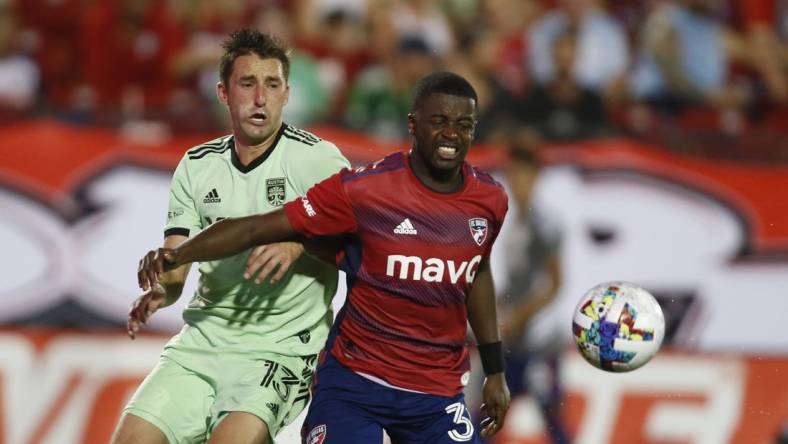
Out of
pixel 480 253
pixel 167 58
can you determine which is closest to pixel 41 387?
pixel 167 58

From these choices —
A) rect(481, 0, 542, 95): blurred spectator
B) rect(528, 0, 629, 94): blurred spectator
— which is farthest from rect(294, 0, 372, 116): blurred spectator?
rect(528, 0, 629, 94): blurred spectator

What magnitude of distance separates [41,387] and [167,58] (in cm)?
290

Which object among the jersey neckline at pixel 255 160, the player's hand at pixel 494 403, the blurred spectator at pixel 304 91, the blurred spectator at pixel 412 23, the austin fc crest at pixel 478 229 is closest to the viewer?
the austin fc crest at pixel 478 229

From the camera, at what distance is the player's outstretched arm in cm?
453

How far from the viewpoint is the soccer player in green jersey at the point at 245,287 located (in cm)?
489

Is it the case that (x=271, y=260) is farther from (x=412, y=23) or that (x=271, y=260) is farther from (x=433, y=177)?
(x=412, y=23)

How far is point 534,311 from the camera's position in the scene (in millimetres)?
8062

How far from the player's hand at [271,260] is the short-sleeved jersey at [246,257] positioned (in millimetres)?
334

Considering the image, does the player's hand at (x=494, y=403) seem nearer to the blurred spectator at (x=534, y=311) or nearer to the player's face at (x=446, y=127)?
the player's face at (x=446, y=127)

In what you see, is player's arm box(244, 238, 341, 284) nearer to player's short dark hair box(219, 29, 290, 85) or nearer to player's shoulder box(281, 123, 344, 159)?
player's shoulder box(281, 123, 344, 159)

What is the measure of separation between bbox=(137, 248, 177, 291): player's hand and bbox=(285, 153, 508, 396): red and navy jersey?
1.61ft

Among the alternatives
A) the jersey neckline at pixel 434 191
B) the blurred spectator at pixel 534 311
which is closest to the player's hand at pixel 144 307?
the jersey neckline at pixel 434 191

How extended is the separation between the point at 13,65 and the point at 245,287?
514 cm

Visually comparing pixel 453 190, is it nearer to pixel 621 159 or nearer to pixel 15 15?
pixel 621 159
